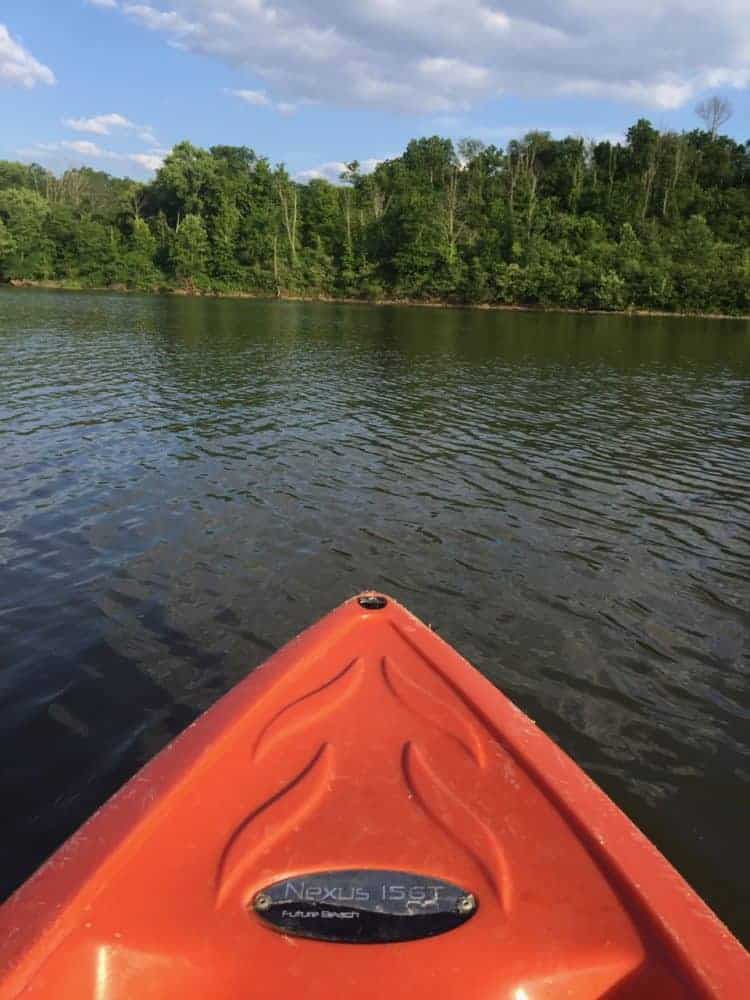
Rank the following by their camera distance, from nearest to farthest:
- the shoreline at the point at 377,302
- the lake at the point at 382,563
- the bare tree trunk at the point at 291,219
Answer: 1. the lake at the point at 382,563
2. the shoreline at the point at 377,302
3. the bare tree trunk at the point at 291,219

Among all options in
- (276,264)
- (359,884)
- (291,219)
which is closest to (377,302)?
(276,264)

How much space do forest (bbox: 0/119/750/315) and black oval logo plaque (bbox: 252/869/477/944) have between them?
76045 mm

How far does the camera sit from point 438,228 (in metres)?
84.2

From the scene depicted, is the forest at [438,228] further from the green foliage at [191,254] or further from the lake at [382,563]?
the lake at [382,563]

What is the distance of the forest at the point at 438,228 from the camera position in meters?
74.1

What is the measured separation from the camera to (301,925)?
2.65 meters

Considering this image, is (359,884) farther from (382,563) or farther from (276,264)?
(276,264)

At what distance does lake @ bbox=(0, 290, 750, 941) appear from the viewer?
5.29 m

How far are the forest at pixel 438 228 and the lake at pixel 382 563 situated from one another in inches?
2318

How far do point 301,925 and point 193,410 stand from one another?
16642mm

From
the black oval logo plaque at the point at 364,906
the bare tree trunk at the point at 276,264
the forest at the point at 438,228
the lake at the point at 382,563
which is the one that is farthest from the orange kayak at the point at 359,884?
the bare tree trunk at the point at 276,264

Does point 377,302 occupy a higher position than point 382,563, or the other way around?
point 377,302

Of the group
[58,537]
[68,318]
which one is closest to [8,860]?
[58,537]

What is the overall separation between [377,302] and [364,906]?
81.1 meters
